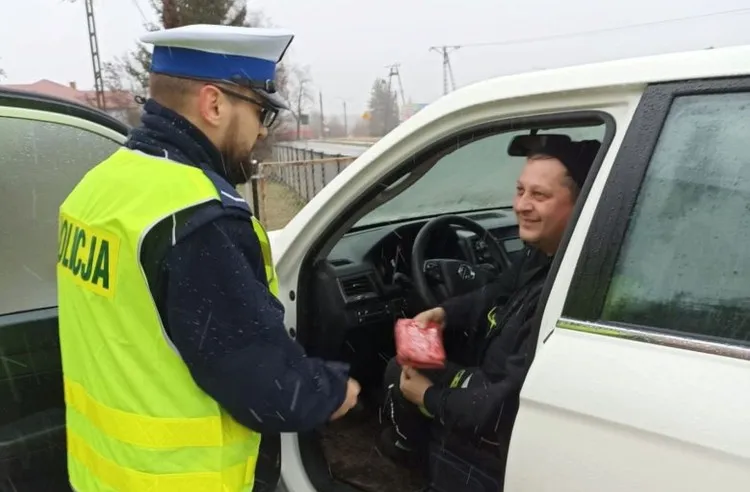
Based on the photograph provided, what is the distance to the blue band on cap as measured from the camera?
5.32ft

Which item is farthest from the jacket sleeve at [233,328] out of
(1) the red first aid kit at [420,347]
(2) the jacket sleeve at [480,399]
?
(1) the red first aid kit at [420,347]

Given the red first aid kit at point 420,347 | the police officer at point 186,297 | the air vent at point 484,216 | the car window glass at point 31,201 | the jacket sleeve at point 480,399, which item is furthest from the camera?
the air vent at point 484,216

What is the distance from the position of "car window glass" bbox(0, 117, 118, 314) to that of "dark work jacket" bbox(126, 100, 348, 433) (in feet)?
3.05

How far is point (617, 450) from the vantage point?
129cm

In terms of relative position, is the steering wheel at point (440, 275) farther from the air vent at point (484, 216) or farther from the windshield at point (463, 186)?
the air vent at point (484, 216)

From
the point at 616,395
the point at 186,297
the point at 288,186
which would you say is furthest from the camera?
the point at 288,186

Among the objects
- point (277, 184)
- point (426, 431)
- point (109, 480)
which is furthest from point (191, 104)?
point (277, 184)

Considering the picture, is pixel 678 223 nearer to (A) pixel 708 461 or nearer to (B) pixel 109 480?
(A) pixel 708 461

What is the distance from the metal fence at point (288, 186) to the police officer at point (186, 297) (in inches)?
360

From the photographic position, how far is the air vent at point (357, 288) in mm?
2715

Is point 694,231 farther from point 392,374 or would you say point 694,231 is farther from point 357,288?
point 357,288

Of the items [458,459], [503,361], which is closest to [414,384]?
[458,459]

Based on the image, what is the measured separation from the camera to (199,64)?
5.32 ft

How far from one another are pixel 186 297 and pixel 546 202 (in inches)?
42.9
